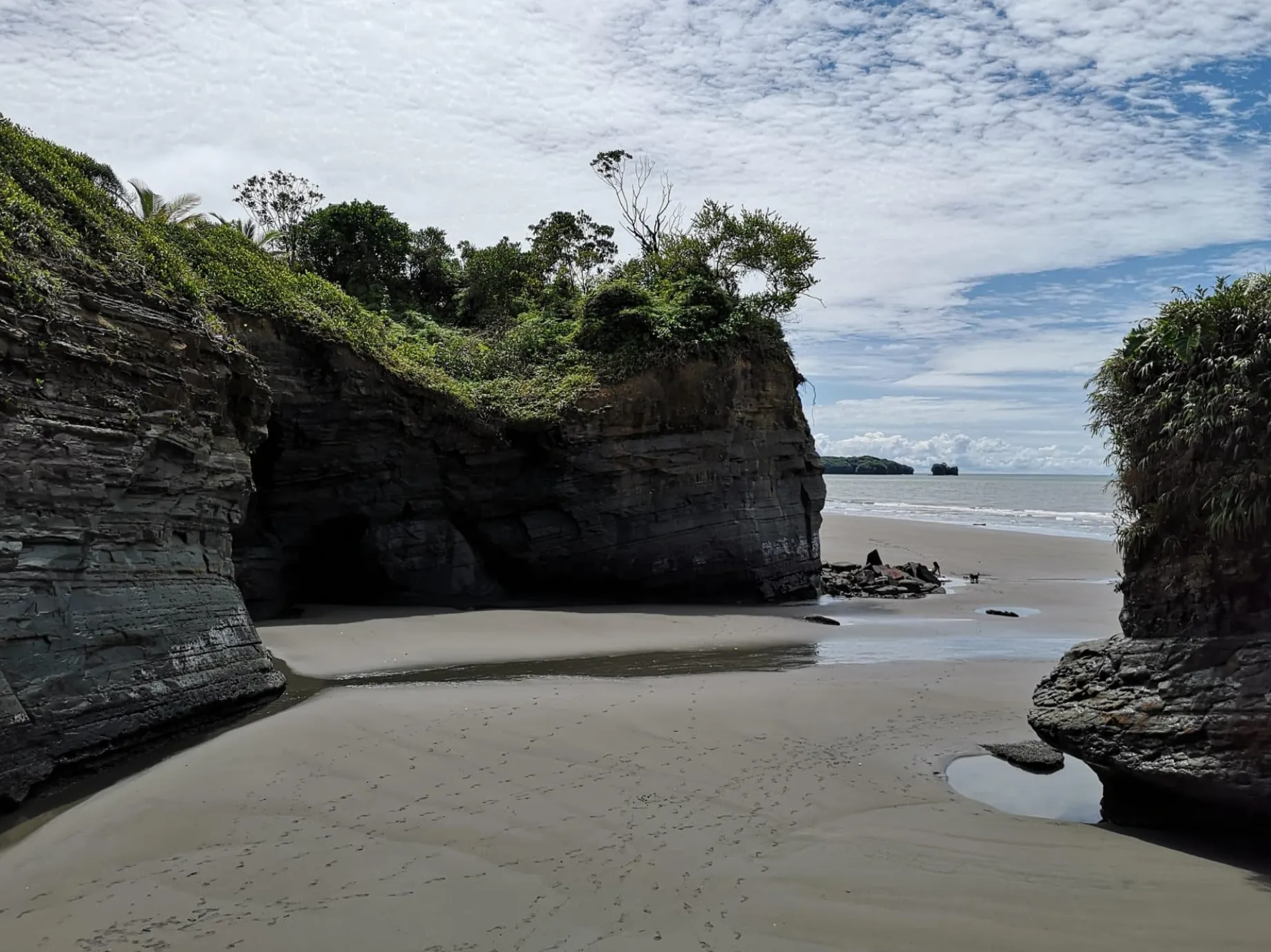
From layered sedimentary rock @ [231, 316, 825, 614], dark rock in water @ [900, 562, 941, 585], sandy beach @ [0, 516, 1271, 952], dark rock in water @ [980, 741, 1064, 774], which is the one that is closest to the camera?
sandy beach @ [0, 516, 1271, 952]

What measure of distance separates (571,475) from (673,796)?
38.4 ft

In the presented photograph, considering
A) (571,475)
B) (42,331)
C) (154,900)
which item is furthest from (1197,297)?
(571,475)

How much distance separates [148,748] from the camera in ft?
26.7

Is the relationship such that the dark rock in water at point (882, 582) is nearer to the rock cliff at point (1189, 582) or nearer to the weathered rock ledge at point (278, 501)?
the weathered rock ledge at point (278, 501)

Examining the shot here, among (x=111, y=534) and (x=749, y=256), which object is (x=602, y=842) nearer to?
(x=111, y=534)

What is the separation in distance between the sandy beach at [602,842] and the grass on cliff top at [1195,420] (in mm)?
2575

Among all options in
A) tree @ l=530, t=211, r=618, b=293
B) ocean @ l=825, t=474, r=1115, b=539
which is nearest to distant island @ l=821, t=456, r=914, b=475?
ocean @ l=825, t=474, r=1115, b=539

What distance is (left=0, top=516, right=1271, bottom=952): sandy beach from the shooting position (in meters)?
5.15

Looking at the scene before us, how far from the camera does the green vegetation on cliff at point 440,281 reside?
9844 mm

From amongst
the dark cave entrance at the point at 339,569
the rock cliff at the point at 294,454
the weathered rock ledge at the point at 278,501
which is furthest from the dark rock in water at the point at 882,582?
the dark cave entrance at the point at 339,569

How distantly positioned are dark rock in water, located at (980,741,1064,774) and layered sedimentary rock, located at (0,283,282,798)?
8.41 meters

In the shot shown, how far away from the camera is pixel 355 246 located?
27719mm

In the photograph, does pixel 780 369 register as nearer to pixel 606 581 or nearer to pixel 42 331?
pixel 606 581

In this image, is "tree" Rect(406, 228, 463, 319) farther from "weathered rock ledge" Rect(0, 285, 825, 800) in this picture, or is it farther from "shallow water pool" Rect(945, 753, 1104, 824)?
"shallow water pool" Rect(945, 753, 1104, 824)
